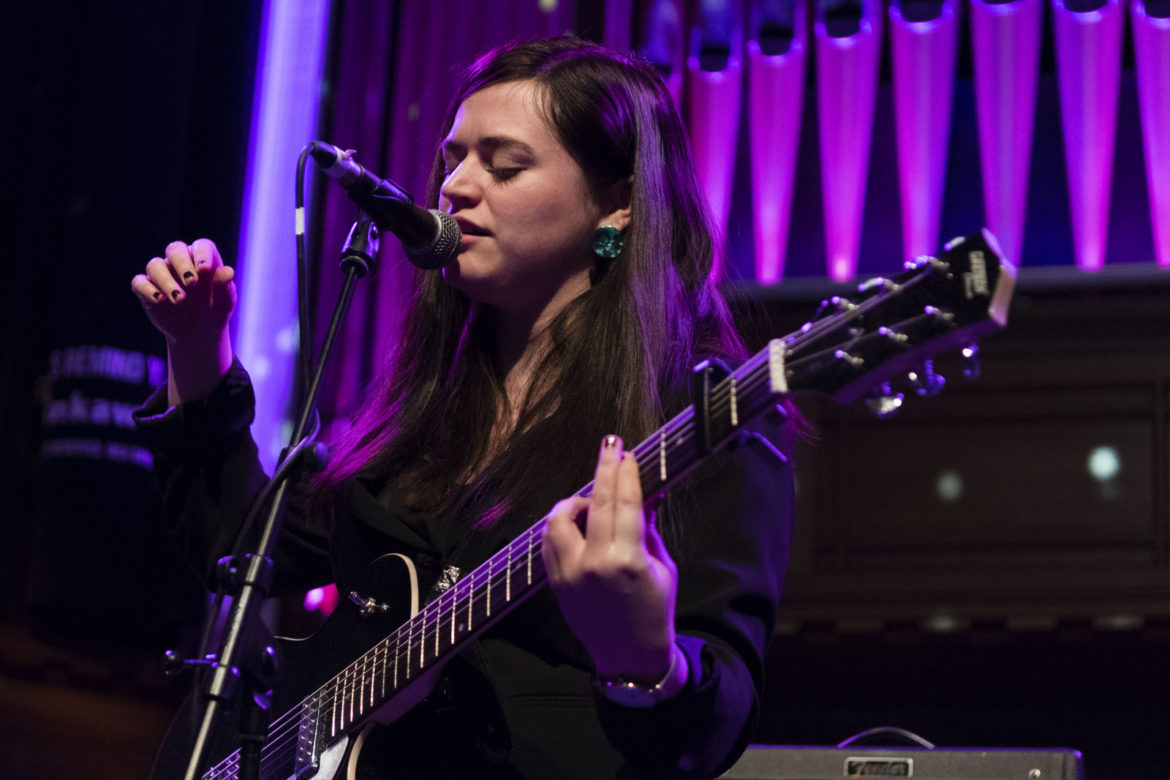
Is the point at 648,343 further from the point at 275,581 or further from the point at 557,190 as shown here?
the point at 275,581

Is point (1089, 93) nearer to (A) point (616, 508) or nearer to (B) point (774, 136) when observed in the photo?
(B) point (774, 136)

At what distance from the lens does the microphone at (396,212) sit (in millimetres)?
1753

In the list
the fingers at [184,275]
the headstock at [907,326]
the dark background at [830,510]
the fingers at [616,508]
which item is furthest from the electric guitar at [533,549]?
the dark background at [830,510]

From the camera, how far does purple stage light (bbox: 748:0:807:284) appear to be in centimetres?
396

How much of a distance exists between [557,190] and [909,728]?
2168mm

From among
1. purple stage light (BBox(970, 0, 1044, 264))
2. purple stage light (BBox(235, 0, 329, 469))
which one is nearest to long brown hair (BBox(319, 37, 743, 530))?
purple stage light (BBox(235, 0, 329, 469))

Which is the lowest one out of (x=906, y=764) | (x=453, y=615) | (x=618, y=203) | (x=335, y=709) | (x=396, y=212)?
(x=906, y=764)

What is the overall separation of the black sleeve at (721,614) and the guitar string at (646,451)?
0.07 m

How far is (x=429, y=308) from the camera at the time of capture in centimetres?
233

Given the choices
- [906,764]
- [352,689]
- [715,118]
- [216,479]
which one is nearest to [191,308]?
[216,479]

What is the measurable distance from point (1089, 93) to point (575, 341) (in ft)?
7.74

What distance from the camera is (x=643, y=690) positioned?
1.46 m

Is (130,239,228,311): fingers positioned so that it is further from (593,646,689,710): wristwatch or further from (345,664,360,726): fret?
(593,646,689,710): wristwatch

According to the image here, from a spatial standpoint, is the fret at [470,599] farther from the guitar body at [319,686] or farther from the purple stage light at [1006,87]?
the purple stage light at [1006,87]
